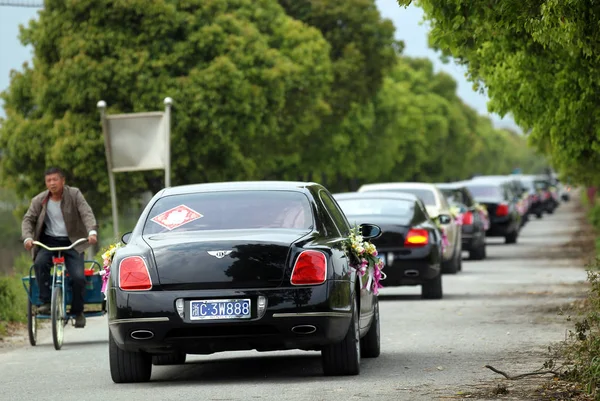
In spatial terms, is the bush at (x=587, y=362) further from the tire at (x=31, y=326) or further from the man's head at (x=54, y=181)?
the tire at (x=31, y=326)

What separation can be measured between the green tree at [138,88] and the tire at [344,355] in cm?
3329

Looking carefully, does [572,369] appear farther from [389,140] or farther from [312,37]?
[389,140]

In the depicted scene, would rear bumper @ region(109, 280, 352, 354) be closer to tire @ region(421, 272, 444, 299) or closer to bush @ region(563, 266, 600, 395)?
bush @ region(563, 266, 600, 395)

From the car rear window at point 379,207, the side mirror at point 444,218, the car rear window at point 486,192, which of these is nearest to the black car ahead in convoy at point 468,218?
the car rear window at point 486,192

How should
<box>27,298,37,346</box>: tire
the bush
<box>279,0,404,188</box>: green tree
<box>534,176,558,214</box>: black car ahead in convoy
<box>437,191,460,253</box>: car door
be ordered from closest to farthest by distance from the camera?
1. the bush
2. <box>27,298,37,346</box>: tire
3. <box>437,191,460,253</box>: car door
4. <box>279,0,404,188</box>: green tree
5. <box>534,176,558,214</box>: black car ahead in convoy

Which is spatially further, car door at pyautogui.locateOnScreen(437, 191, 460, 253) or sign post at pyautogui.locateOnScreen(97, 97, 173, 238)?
sign post at pyautogui.locateOnScreen(97, 97, 173, 238)

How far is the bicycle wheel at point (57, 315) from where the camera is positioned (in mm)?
14618

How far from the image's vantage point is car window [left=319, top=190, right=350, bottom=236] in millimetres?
12094

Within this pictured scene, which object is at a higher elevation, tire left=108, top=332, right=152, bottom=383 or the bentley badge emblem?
the bentley badge emblem

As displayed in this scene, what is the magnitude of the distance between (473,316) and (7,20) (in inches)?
1962

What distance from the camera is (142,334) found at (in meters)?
10.7

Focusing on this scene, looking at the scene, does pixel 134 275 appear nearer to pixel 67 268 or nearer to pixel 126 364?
pixel 126 364

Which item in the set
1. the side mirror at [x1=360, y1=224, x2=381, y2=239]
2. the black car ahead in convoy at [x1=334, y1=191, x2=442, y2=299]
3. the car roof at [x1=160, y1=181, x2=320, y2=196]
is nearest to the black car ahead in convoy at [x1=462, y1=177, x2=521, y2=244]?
the black car ahead in convoy at [x1=334, y1=191, x2=442, y2=299]

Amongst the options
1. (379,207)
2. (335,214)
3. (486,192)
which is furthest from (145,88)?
(335,214)
